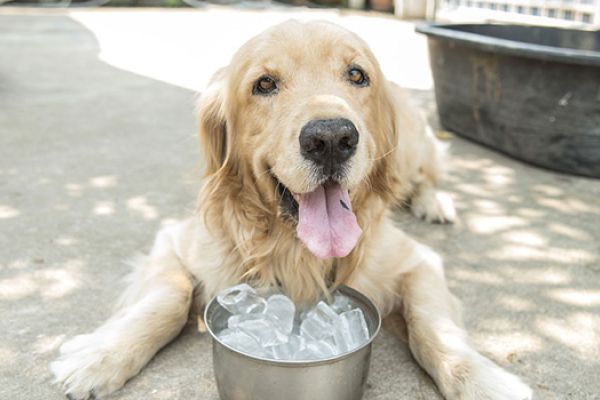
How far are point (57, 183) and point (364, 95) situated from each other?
277 cm

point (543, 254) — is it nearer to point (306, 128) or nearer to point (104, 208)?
point (306, 128)

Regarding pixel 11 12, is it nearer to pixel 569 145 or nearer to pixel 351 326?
pixel 569 145

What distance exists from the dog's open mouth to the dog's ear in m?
0.60

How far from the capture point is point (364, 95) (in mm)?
2926

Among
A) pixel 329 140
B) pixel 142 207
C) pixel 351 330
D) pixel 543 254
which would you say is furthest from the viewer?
pixel 142 207

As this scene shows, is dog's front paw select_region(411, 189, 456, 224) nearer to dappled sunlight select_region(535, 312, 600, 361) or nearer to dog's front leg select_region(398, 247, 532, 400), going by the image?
dog's front leg select_region(398, 247, 532, 400)

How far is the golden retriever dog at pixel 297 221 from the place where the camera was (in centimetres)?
249

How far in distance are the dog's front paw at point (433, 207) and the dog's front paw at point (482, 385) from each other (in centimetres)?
180

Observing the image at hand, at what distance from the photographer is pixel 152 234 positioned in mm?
3973

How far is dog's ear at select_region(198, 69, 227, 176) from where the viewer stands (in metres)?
3.07

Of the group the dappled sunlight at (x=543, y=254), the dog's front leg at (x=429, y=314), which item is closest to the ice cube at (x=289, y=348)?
the dog's front leg at (x=429, y=314)

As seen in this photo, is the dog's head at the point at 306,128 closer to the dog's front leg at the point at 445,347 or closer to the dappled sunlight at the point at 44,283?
the dog's front leg at the point at 445,347

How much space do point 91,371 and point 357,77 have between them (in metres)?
1.70

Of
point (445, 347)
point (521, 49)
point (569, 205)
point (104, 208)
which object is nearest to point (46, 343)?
point (104, 208)
